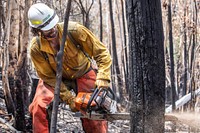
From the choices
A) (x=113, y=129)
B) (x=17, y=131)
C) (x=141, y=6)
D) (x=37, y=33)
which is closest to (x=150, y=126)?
(x=141, y=6)

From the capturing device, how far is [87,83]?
193 inches

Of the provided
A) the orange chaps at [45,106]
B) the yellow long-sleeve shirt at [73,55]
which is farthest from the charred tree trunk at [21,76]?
the yellow long-sleeve shirt at [73,55]

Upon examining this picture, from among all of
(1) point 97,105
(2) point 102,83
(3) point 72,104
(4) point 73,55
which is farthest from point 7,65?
(1) point 97,105

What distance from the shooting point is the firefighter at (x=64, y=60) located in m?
4.22

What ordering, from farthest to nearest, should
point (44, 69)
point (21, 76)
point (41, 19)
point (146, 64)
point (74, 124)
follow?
point (74, 124) → point (21, 76) → point (44, 69) → point (41, 19) → point (146, 64)

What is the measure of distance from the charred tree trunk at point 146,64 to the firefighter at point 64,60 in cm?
149

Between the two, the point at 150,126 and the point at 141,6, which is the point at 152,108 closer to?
the point at 150,126

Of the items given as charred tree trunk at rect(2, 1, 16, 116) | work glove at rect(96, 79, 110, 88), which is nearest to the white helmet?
work glove at rect(96, 79, 110, 88)

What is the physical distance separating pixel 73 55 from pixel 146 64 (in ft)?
6.60

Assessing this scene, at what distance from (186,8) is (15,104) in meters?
7.75

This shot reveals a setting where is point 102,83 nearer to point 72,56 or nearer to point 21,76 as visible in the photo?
point 72,56

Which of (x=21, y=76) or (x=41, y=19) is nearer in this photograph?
(x=41, y=19)

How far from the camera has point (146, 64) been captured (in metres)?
2.63

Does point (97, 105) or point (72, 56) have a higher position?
point (72, 56)
